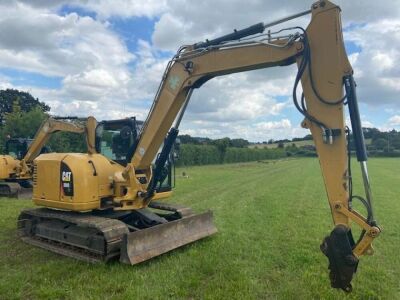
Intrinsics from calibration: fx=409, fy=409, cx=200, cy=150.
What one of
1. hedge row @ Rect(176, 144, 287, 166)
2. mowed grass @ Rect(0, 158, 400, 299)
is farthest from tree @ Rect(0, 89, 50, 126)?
mowed grass @ Rect(0, 158, 400, 299)

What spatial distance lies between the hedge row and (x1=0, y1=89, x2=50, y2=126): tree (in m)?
17.5

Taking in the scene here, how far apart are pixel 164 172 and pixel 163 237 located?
136 cm

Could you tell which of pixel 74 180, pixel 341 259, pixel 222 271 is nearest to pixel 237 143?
pixel 74 180

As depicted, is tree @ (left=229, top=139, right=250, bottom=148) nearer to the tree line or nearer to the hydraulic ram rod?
the tree line

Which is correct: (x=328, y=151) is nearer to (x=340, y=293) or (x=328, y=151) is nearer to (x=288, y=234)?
(x=340, y=293)

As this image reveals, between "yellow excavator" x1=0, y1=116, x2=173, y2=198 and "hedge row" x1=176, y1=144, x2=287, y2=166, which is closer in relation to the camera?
"yellow excavator" x1=0, y1=116, x2=173, y2=198

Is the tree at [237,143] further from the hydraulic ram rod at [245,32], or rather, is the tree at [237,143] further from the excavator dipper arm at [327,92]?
the excavator dipper arm at [327,92]

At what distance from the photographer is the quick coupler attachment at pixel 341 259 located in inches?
179

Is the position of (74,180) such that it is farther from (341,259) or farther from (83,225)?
(341,259)

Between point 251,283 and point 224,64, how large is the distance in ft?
10.6

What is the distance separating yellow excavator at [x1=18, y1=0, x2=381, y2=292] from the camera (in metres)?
4.89

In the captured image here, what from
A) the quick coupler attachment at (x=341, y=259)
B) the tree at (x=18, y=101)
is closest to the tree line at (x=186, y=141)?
the tree at (x=18, y=101)

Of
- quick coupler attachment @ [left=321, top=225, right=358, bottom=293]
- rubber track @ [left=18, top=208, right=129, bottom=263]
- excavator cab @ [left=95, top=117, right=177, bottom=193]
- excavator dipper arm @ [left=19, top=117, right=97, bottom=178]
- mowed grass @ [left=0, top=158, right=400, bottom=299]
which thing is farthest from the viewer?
excavator dipper arm @ [left=19, top=117, right=97, bottom=178]

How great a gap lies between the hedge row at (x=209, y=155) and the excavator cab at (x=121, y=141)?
24.0 m
